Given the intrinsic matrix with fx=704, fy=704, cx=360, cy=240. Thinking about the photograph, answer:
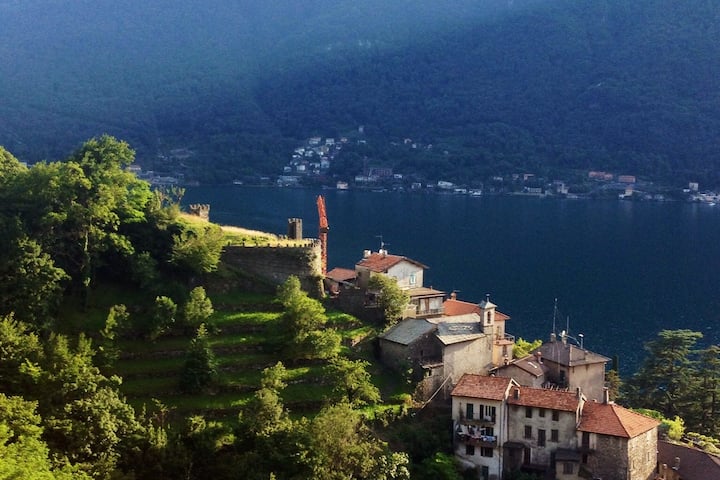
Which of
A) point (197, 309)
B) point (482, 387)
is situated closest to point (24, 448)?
point (197, 309)

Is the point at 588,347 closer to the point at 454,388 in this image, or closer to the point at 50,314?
the point at 454,388

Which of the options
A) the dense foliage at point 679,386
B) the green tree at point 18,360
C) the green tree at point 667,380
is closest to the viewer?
the green tree at point 18,360

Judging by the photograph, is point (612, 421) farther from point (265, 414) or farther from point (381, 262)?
point (265, 414)

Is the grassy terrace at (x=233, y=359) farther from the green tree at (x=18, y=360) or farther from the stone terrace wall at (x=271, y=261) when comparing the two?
the green tree at (x=18, y=360)

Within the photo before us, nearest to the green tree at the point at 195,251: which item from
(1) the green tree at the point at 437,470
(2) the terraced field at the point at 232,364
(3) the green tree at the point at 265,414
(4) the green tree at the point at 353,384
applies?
(2) the terraced field at the point at 232,364

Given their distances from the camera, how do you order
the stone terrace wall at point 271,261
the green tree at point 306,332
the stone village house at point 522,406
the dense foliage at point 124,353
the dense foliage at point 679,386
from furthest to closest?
the dense foliage at point 679,386
the stone terrace wall at point 271,261
the green tree at point 306,332
the stone village house at point 522,406
the dense foliage at point 124,353

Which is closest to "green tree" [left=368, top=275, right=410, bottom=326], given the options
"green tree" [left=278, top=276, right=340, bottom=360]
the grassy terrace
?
the grassy terrace

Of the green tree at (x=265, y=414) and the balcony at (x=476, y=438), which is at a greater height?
Answer: the green tree at (x=265, y=414)
